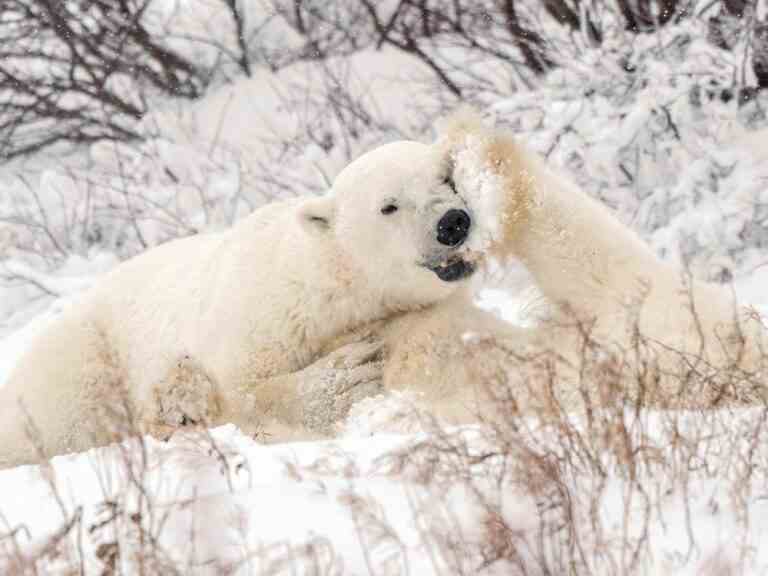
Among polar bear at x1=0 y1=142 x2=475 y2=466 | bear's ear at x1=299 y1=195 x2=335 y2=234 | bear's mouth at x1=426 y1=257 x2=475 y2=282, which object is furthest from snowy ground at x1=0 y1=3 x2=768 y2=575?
bear's ear at x1=299 y1=195 x2=335 y2=234

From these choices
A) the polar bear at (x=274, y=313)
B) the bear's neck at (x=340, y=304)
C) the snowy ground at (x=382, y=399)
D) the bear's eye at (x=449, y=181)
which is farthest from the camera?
the bear's neck at (x=340, y=304)

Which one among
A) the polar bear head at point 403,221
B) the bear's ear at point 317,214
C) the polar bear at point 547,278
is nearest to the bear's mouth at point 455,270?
the polar bear head at point 403,221

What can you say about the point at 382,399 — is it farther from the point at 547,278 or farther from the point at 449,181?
the point at 449,181

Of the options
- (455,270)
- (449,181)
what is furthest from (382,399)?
(449,181)

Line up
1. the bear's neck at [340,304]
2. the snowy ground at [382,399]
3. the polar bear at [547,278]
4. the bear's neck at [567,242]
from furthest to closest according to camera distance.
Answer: the bear's neck at [340,304]
the bear's neck at [567,242]
the polar bear at [547,278]
the snowy ground at [382,399]

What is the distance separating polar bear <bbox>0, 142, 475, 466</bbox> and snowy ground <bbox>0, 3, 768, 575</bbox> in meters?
0.30

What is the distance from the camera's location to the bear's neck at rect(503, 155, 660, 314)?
306cm

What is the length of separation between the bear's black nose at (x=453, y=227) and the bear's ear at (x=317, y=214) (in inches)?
16.7

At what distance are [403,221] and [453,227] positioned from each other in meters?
0.21

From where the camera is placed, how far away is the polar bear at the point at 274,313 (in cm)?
324

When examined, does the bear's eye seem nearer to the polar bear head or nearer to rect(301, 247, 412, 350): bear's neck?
the polar bear head

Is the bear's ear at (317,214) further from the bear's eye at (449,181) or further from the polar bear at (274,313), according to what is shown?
the bear's eye at (449,181)

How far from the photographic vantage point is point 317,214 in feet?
11.6

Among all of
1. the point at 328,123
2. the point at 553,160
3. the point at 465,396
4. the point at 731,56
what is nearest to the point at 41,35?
the point at 328,123
